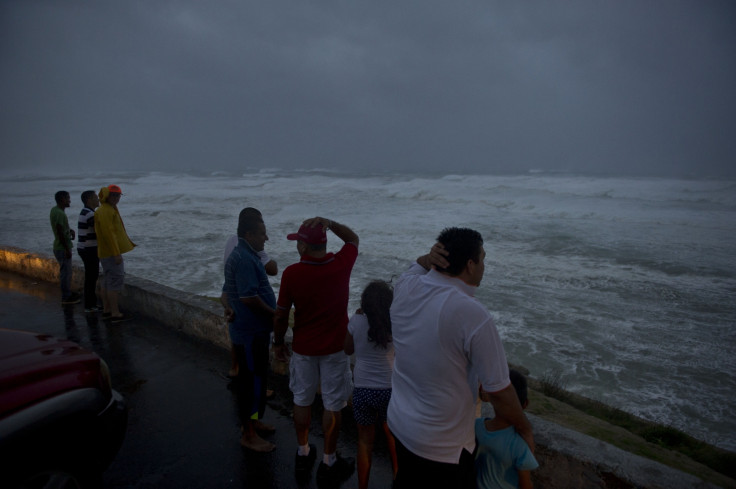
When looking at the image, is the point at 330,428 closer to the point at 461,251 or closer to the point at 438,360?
the point at 438,360

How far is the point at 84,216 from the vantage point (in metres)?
5.79

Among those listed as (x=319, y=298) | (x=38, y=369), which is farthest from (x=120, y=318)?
(x=319, y=298)

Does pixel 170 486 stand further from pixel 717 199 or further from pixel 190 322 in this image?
pixel 717 199

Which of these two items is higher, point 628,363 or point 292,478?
point 292,478

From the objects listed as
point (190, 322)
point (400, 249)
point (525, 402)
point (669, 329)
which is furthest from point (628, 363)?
point (400, 249)

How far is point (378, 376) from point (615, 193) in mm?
44246

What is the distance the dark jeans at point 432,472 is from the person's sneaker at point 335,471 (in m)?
1.09

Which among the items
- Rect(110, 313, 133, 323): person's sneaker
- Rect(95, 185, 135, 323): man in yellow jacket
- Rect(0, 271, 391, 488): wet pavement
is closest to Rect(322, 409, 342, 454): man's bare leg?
Rect(0, 271, 391, 488): wet pavement

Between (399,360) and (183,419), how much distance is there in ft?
8.15

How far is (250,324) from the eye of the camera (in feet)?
10.3

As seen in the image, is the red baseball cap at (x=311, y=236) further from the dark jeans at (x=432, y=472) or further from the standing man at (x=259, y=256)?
the dark jeans at (x=432, y=472)

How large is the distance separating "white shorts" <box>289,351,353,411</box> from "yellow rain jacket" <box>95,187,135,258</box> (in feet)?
11.9

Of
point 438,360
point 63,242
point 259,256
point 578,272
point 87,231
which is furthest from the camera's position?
point 578,272

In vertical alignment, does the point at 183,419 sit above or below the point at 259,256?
below
